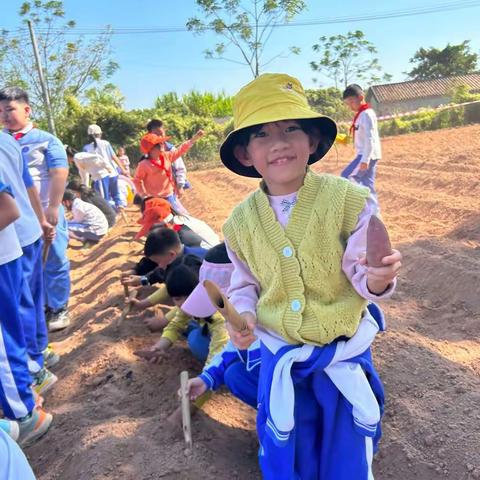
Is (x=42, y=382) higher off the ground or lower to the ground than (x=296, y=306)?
lower

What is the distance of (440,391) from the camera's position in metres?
2.53

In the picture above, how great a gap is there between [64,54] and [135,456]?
21.4 meters

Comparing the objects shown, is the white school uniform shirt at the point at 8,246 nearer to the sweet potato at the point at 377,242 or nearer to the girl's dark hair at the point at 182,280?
the girl's dark hair at the point at 182,280

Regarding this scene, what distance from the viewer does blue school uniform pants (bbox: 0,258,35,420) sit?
7.87ft

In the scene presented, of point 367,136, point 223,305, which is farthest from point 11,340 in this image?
point 367,136

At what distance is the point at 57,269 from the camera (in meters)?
4.12

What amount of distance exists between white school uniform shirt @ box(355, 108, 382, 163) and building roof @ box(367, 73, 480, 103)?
3422 centimetres

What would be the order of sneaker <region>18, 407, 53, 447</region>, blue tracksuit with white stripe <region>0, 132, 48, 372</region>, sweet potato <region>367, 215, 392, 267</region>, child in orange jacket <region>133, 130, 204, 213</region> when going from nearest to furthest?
sweet potato <region>367, 215, 392, 267</region> → sneaker <region>18, 407, 53, 447</region> → blue tracksuit with white stripe <region>0, 132, 48, 372</region> → child in orange jacket <region>133, 130, 204, 213</region>

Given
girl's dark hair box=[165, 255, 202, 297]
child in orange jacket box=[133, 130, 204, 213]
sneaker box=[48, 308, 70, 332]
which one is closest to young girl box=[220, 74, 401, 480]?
girl's dark hair box=[165, 255, 202, 297]

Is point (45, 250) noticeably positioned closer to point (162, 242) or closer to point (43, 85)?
point (162, 242)

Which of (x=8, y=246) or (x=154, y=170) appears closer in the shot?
(x=8, y=246)

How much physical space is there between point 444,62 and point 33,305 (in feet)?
176

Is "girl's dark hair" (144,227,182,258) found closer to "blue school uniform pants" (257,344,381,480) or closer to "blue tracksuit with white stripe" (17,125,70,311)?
"blue tracksuit with white stripe" (17,125,70,311)

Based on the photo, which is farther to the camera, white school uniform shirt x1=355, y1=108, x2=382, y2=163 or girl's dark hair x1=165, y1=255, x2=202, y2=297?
white school uniform shirt x1=355, y1=108, x2=382, y2=163
